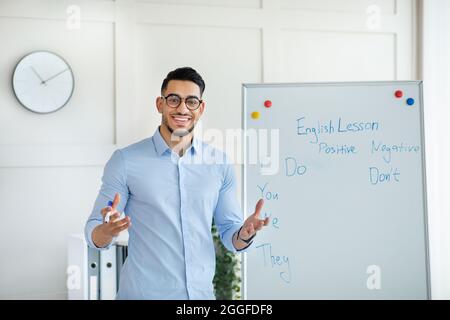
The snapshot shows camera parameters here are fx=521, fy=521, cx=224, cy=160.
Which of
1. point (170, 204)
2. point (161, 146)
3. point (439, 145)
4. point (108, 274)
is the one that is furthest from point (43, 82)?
point (439, 145)

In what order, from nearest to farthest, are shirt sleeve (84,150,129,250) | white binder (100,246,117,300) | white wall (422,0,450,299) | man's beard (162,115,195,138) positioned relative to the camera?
1. shirt sleeve (84,150,129,250)
2. man's beard (162,115,195,138)
3. white binder (100,246,117,300)
4. white wall (422,0,450,299)

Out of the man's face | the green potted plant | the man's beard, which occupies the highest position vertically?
the man's face

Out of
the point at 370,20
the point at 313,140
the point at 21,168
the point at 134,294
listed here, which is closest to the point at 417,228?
the point at 313,140

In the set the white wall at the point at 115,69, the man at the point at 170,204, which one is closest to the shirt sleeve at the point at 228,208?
the man at the point at 170,204

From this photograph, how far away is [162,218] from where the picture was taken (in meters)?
1.60

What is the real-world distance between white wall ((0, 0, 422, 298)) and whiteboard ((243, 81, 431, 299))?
2.92ft

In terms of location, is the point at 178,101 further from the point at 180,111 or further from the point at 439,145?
the point at 439,145

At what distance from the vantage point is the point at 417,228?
2.22m

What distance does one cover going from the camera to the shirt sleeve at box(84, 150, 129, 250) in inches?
60.9

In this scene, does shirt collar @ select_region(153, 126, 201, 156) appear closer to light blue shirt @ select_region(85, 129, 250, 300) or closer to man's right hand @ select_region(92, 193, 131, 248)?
light blue shirt @ select_region(85, 129, 250, 300)

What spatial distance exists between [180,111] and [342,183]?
0.91 metres

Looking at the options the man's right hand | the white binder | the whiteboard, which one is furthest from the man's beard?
the white binder

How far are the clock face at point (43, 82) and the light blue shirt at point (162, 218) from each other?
1329 millimetres

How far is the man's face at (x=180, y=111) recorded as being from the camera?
64.0 inches
